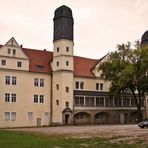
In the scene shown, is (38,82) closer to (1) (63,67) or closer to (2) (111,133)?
(1) (63,67)

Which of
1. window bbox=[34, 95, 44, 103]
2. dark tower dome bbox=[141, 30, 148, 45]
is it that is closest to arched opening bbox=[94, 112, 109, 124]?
window bbox=[34, 95, 44, 103]

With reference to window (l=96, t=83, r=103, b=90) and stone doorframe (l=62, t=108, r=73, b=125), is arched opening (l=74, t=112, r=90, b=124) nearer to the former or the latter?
stone doorframe (l=62, t=108, r=73, b=125)

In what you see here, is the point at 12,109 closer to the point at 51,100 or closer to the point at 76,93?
the point at 51,100

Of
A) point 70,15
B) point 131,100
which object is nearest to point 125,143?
point 70,15

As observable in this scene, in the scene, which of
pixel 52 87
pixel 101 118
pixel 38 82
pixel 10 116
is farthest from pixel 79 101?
pixel 10 116

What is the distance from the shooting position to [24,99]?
64500mm

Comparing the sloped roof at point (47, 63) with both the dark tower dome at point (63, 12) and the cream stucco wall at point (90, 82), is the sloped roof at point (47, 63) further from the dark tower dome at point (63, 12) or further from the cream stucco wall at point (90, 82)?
the dark tower dome at point (63, 12)

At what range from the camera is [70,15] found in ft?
221

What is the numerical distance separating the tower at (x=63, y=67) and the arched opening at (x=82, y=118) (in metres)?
2.05

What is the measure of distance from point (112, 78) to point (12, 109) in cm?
1792

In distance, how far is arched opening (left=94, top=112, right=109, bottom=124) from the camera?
71.2 m

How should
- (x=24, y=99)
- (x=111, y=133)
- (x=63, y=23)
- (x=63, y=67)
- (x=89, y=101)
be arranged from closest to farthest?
(x=111, y=133) < (x=24, y=99) < (x=63, y=23) < (x=63, y=67) < (x=89, y=101)

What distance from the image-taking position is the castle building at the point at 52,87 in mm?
63156

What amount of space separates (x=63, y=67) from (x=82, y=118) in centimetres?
1025
